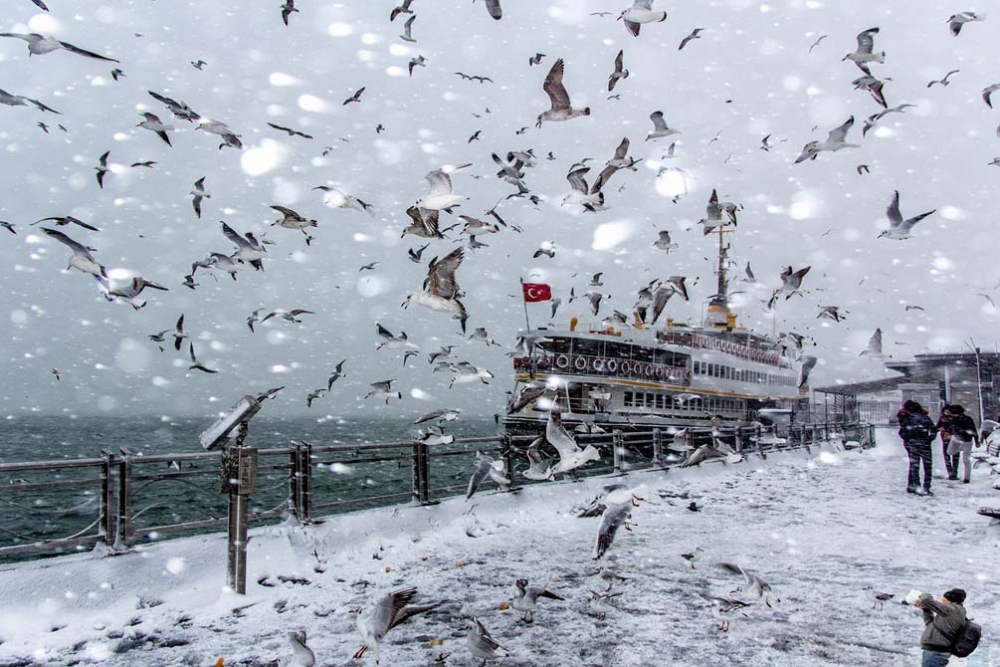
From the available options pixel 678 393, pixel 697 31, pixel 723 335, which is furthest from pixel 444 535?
pixel 723 335

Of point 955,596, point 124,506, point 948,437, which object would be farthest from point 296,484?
point 948,437

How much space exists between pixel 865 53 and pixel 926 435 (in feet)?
24.1

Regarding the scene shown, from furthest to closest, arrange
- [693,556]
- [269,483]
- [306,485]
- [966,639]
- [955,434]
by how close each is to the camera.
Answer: [269,483] < [955,434] < [306,485] < [693,556] < [966,639]

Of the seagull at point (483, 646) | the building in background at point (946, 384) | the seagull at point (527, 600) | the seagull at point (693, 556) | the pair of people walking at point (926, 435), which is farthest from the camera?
A: the building in background at point (946, 384)

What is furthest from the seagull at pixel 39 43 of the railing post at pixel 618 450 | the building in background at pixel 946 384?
the building in background at pixel 946 384

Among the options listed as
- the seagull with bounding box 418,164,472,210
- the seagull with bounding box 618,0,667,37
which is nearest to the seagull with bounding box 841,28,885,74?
the seagull with bounding box 618,0,667,37

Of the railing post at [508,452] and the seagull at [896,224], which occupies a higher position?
the seagull at [896,224]

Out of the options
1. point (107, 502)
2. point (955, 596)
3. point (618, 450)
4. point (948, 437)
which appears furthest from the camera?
point (618, 450)

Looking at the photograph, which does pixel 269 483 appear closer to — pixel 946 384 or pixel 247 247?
pixel 247 247

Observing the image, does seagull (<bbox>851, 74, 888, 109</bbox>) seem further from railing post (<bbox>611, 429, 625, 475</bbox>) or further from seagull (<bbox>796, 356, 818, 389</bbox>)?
seagull (<bbox>796, 356, 818, 389</bbox>)

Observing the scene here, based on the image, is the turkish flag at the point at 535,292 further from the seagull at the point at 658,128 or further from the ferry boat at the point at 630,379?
the seagull at the point at 658,128

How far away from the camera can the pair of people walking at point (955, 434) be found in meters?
13.1

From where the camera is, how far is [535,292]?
21766 millimetres

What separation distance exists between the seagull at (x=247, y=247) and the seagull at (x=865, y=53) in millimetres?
8107
